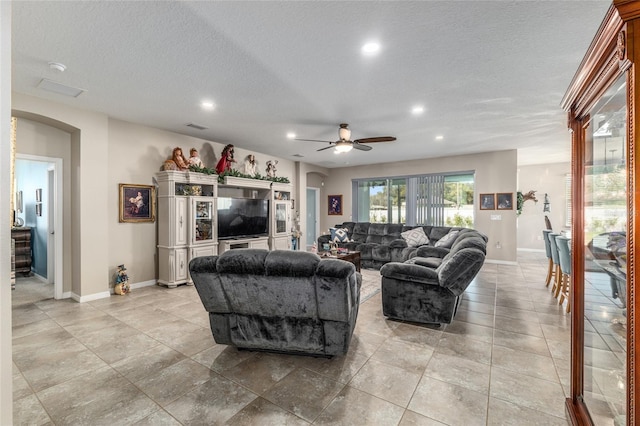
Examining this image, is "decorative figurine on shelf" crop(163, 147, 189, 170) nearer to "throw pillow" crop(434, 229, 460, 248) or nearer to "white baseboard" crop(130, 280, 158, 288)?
"white baseboard" crop(130, 280, 158, 288)

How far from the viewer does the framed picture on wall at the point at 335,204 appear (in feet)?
31.7

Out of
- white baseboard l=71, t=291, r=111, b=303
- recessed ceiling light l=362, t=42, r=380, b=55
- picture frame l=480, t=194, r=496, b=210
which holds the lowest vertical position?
white baseboard l=71, t=291, r=111, b=303

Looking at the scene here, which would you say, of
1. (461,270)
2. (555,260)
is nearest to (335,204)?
(555,260)

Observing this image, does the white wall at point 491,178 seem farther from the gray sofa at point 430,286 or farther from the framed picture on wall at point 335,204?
the gray sofa at point 430,286

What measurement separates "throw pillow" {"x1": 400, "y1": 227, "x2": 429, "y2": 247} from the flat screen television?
10.7 feet

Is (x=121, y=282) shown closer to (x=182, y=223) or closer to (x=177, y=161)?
(x=182, y=223)

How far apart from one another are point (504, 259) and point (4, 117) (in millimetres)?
8366

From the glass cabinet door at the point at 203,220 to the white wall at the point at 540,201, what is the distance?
30.1ft

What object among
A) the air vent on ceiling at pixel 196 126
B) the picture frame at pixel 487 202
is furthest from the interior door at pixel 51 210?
the picture frame at pixel 487 202

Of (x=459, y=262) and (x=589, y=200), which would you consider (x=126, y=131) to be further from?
(x=589, y=200)

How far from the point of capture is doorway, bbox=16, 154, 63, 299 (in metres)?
4.27

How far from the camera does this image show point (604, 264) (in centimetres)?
163

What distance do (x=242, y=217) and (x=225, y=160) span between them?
124 cm


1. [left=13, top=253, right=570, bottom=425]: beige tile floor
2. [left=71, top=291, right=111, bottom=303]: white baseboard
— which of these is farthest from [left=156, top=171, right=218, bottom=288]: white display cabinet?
[left=13, top=253, right=570, bottom=425]: beige tile floor
